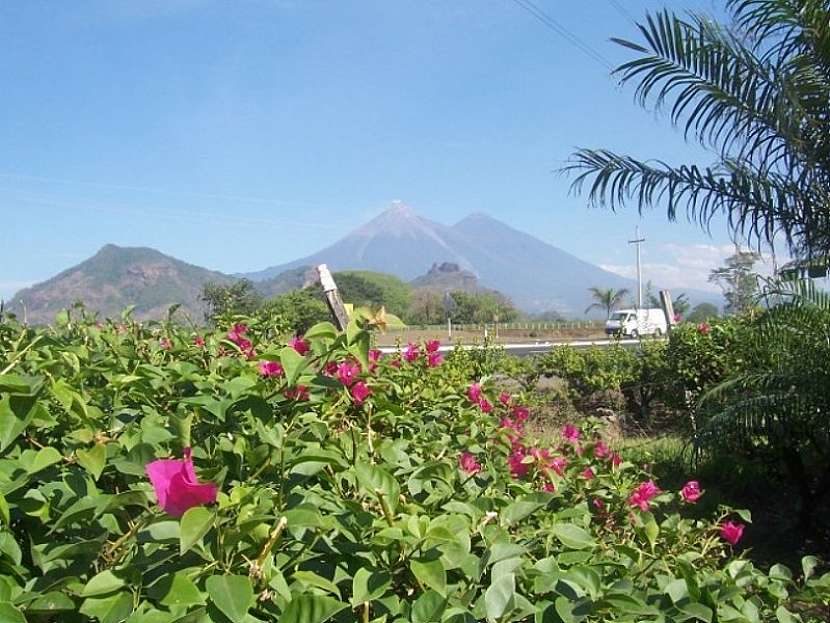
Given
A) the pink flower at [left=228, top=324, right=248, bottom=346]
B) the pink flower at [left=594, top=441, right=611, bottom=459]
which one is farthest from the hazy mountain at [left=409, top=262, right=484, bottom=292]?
the pink flower at [left=594, top=441, right=611, bottom=459]

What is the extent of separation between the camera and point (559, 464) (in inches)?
64.6

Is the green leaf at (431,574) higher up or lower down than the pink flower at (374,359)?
lower down

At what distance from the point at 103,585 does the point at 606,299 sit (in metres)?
48.0

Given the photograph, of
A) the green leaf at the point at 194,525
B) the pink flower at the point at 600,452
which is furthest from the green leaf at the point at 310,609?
the pink flower at the point at 600,452

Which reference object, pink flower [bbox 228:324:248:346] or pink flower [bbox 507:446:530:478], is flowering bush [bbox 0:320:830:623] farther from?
pink flower [bbox 228:324:248:346]

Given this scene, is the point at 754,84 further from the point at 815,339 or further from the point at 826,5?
the point at 815,339

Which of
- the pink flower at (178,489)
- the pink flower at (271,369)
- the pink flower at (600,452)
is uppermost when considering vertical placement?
the pink flower at (271,369)

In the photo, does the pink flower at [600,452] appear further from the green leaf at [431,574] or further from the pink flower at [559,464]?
the green leaf at [431,574]

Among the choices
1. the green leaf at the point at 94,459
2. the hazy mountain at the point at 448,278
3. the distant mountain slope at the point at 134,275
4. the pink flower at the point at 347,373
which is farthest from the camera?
the hazy mountain at the point at 448,278

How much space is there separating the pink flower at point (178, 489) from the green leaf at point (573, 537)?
1.59 ft

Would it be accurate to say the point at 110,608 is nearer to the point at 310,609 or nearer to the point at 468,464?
the point at 310,609

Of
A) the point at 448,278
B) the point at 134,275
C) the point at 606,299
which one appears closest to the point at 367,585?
the point at 606,299

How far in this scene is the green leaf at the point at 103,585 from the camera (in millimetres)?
740

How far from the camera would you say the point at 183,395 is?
135 centimetres
